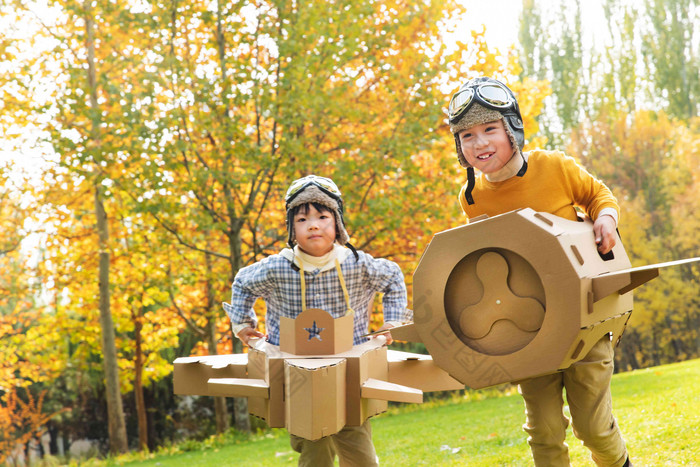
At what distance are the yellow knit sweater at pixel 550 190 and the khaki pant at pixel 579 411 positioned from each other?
542 millimetres

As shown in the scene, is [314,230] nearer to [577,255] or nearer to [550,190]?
[550,190]

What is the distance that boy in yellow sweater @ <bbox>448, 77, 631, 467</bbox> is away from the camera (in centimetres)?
250

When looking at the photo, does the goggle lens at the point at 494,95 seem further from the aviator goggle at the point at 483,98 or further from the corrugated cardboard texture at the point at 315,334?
the corrugated cardboard texture at the point at 315,334

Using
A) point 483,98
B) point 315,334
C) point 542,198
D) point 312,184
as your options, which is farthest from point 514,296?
point 312,184

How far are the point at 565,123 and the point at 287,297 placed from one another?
27836 millimetres

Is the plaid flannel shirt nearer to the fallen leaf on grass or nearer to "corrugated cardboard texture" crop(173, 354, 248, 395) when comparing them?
"corrugated cardboard texture" crop(173, 354, 248, 395)

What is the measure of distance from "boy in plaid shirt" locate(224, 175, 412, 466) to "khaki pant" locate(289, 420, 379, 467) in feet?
0.16

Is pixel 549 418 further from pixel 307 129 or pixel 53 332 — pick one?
pixel 53 332

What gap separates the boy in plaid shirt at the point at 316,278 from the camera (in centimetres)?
310

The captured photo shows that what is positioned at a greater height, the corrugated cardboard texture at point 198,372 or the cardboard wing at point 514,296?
the cardboard wing at point 514,296

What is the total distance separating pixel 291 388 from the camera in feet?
8.13

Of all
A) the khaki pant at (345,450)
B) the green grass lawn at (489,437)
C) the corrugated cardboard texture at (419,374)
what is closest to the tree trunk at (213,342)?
the green grass lawn at (489,437)

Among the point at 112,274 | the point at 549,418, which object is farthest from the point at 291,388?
the point at 112,274

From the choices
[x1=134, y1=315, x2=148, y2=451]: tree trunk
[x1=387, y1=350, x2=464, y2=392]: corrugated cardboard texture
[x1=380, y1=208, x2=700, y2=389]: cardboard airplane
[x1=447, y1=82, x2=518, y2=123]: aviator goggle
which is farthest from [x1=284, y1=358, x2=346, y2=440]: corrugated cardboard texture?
[x1=134, y1=315, x2=148, y2=451]: tree trunk
